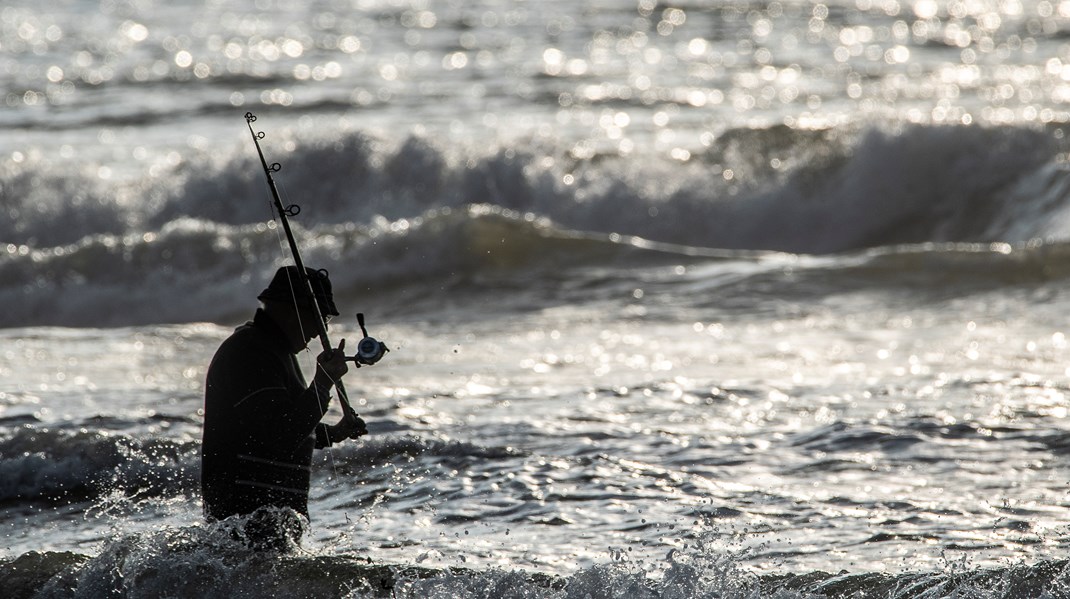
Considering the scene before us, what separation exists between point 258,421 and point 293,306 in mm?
492

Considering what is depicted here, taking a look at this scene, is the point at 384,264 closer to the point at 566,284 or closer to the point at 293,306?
the point at 566,284

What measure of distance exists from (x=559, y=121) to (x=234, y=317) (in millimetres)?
7919

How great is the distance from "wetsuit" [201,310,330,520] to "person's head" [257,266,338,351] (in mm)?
48

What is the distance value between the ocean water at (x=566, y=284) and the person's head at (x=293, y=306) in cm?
107

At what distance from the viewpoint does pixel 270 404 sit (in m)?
6.16

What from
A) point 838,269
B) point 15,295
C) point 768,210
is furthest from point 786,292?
point 15,295

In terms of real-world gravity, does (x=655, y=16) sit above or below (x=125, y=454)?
above

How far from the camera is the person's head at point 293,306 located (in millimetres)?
6250

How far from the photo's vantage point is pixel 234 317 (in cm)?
1538

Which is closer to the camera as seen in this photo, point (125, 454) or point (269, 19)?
point (125, 454)

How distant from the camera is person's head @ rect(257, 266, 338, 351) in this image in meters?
6.25

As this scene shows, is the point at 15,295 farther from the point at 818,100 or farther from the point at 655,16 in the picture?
the point at 655,16

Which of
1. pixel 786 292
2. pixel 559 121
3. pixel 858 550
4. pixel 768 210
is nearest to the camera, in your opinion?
pixel 858 550

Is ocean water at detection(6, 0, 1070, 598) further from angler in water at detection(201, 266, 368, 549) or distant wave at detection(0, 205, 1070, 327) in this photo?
angler in water at detection(201, 266, 368, 549)
